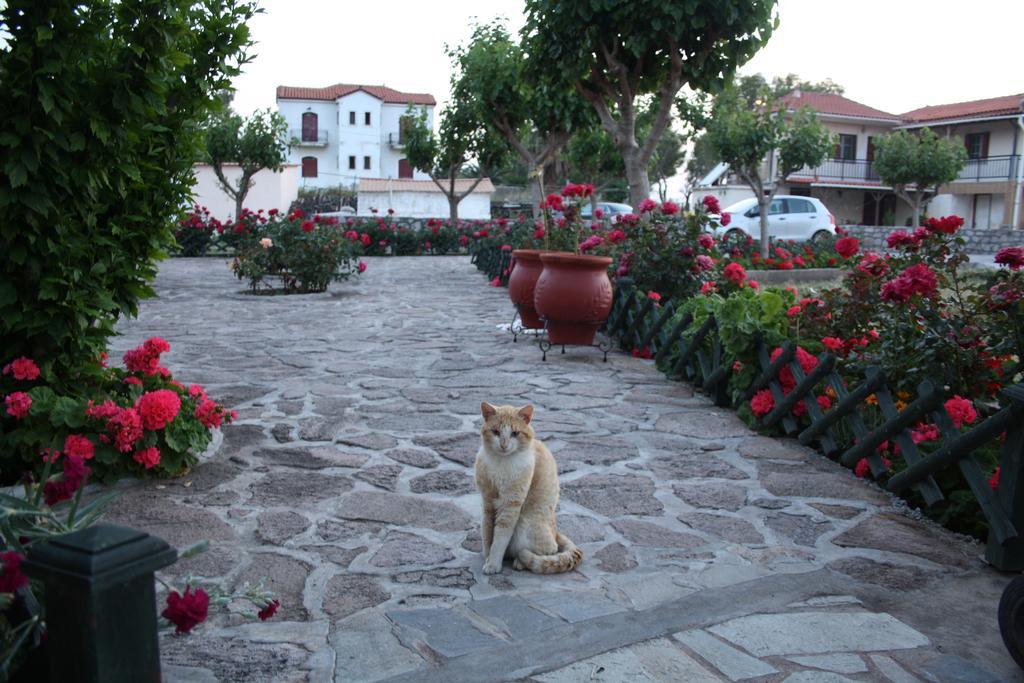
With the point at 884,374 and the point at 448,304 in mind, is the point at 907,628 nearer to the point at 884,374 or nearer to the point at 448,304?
the point at 884,374

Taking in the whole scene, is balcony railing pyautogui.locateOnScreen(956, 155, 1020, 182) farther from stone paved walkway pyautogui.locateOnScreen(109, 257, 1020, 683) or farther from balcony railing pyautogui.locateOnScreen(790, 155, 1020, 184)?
stone paved walkway pyautogui.locateOnScreen(109, 257, 1020, 683)

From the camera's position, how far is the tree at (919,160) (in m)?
30.4

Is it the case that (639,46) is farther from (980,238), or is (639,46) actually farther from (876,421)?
(980,238)

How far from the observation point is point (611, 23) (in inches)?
404

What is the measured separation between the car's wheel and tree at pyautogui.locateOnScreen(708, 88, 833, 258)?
58.0 ft

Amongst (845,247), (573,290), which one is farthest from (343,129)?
(845,247)

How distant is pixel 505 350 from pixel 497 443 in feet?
16.8

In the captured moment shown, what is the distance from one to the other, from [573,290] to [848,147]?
36.7 metres

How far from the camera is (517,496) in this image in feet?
11.0

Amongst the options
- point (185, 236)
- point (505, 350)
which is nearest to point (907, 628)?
point (505, 350)

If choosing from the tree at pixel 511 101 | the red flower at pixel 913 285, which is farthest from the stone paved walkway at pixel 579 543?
the tree at pixel 511 101

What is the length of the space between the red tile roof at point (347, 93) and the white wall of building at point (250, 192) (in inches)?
1128

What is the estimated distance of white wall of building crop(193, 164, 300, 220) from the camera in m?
31.0

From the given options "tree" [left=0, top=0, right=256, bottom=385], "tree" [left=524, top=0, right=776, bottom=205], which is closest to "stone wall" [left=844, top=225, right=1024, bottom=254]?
"tree" [left=524, top=0, right=776, bottom=205]
